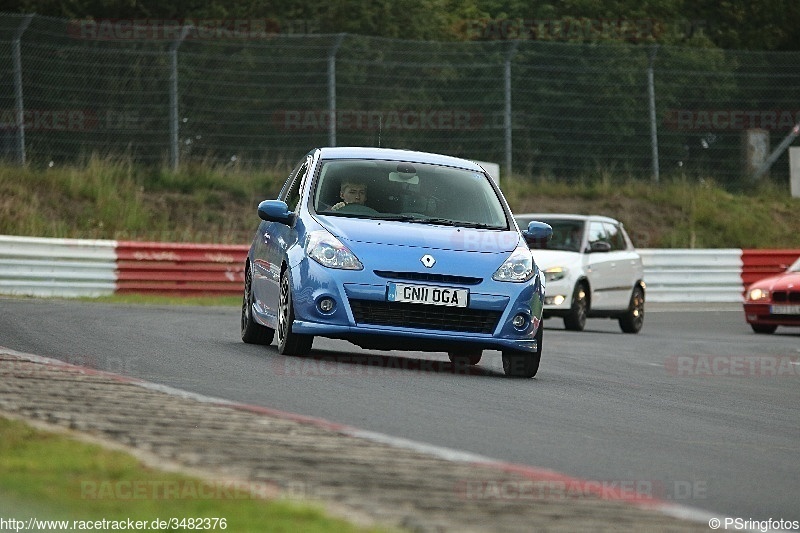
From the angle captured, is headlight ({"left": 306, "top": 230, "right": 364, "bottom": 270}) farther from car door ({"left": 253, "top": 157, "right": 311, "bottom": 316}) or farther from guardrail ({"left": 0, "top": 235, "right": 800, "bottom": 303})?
guardrail ({"left": 0, "top": 235, "right": 800, "bottom": 303})

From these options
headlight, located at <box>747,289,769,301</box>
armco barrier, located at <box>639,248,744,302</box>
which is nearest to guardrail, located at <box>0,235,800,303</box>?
headlight, located at <box>747,289,769,301</box>

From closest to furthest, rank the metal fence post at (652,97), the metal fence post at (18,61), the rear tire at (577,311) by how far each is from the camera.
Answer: the rear tire at (577,311)
the metal fence post at (18,61)
the metal fence post at (652,97)

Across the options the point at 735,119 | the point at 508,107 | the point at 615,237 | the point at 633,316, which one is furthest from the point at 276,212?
the point at 735,119

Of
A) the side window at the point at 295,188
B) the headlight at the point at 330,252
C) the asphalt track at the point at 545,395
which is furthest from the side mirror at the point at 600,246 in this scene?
the headlight at the point at 330,252

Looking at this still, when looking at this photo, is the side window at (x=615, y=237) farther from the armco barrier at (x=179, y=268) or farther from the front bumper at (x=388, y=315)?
the front bumper at (x=388, y=315)

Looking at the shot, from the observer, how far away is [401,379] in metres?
10.8

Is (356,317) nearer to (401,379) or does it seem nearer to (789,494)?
(401,379)

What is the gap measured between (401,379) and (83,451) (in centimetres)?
477

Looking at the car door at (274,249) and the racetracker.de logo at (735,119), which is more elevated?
the racetracker.de logo at (735,119)

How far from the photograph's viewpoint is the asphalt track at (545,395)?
710cm

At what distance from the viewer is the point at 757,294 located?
22703mm

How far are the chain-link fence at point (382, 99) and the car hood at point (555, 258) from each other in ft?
24.5

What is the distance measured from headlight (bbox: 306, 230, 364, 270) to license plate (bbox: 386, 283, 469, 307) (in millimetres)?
297

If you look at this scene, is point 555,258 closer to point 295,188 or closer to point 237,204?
point 295,188
